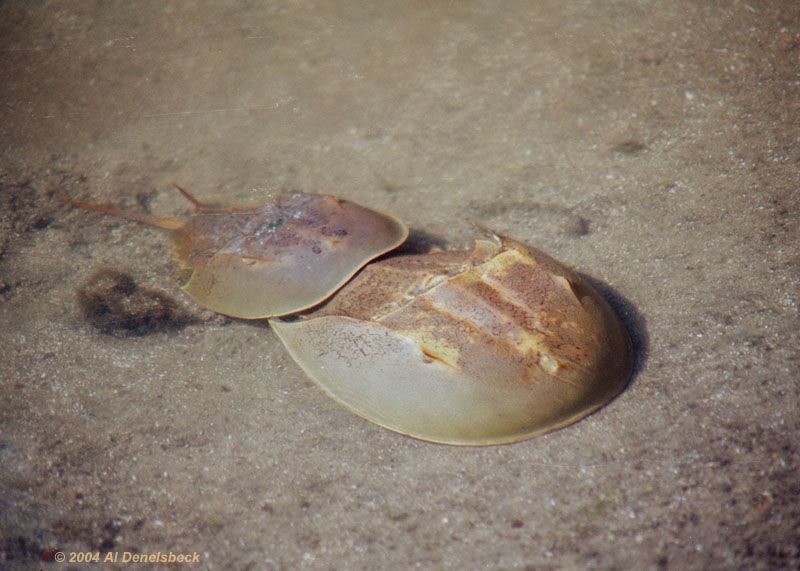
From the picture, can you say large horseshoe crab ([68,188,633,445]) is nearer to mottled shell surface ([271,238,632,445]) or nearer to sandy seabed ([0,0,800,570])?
mottled shell surface ([271,238,632,445])

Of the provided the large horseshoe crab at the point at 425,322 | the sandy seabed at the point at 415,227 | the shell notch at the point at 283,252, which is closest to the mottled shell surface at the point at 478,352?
the large horseshoe crab at the point at 425,322

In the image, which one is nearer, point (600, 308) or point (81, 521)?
point (81, 521)

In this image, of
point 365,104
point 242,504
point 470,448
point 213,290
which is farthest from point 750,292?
point 365,104

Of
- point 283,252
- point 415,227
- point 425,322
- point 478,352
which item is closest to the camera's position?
point 478,352

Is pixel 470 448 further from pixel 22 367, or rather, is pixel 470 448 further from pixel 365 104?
pixel 365 104

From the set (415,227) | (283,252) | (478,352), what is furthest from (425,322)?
(415,227)

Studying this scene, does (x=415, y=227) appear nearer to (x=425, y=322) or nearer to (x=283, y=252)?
(x=283, y=252)
